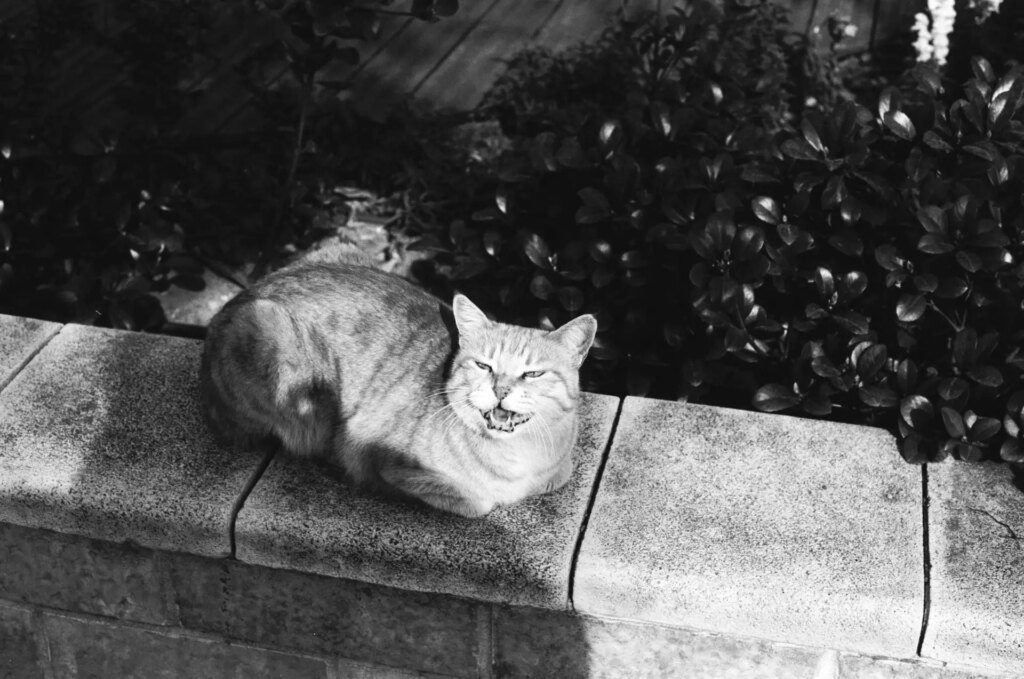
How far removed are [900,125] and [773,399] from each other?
94 cm

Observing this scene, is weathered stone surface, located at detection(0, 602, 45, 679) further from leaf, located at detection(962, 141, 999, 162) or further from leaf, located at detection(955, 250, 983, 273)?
leaf, located at detection(962, 141, 999, 162)

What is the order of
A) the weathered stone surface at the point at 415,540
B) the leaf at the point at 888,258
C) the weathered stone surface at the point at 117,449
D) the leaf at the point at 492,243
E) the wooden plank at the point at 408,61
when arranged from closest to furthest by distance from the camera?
the weathered stone surface at the point at 415,540
the weathered stone surface at the point at 117,449
the leaf at the point at 888,258
the leaf at the point at 492,243
the wooden plank at the point at 408,61

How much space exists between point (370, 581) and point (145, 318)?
170 cm

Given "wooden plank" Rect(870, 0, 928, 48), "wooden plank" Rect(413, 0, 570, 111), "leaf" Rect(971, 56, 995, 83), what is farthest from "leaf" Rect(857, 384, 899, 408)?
"wooden plank" Rect(870, 0, 928, 48)

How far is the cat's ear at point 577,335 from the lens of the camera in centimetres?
304

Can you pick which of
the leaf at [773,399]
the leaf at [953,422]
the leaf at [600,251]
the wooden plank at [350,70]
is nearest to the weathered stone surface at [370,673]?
the leaf at [773,399]

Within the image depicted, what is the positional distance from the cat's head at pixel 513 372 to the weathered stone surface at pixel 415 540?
22 cm

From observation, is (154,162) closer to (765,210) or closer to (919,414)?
(765,210)

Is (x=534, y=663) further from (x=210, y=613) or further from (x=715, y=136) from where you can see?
(x=715, y=136)

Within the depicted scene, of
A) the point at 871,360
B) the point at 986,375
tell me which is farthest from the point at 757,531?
the point at 986,375

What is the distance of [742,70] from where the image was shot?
4383 mm

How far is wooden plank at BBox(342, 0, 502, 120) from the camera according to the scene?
5.28 metres

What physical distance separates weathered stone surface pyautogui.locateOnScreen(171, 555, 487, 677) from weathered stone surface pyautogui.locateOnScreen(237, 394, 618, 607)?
9cm

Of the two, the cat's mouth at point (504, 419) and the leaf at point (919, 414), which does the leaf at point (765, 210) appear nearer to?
the leaf at point (919, 414)
